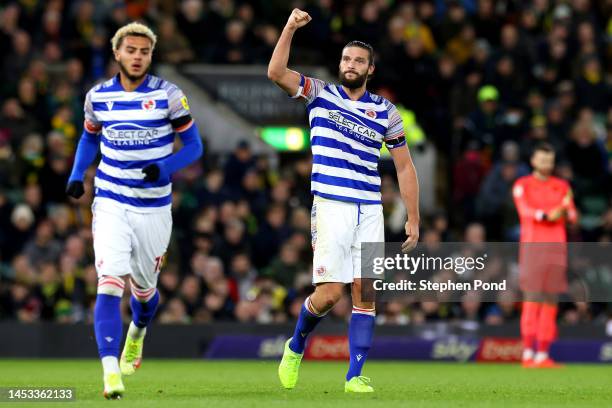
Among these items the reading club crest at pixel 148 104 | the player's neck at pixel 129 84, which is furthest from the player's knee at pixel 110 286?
the player's neck at pixel 129 84

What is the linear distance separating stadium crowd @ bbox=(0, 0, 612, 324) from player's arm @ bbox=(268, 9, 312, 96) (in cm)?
790

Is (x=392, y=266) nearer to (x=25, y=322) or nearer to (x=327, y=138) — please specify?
(x=327, y=138)

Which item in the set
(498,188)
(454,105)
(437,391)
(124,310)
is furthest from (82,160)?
(454,105)

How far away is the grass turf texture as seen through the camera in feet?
34.3

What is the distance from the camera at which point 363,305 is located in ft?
37.1

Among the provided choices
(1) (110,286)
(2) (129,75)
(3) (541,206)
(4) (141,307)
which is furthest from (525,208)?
(1) (110,286)

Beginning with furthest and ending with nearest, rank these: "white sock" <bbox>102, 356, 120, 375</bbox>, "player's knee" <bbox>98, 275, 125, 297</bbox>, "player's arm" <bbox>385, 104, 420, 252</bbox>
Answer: "player's arm" <bbox>385, 104, 420, 252</bbox> < "player's knee" <bbox>98, 275, 125, 297</bbox> < "white sock" <bbox>102, 356, 120, 375</bbox>

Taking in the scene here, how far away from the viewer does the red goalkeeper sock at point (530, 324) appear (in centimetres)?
1648

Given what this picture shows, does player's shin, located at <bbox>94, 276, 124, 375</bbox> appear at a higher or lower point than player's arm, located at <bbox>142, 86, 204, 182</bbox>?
lower

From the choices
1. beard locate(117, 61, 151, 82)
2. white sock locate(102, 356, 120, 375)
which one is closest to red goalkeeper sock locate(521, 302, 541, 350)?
beard locate(117, 61, 151, 82)

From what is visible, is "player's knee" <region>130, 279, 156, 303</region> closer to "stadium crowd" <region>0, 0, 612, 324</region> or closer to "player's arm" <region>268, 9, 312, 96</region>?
"player's arm" <region>268, 9, 312, 96</region>

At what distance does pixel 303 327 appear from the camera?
37.5ft

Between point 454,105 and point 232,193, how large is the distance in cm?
426

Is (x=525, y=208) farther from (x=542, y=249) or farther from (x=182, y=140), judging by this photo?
(x=182, y=140)
